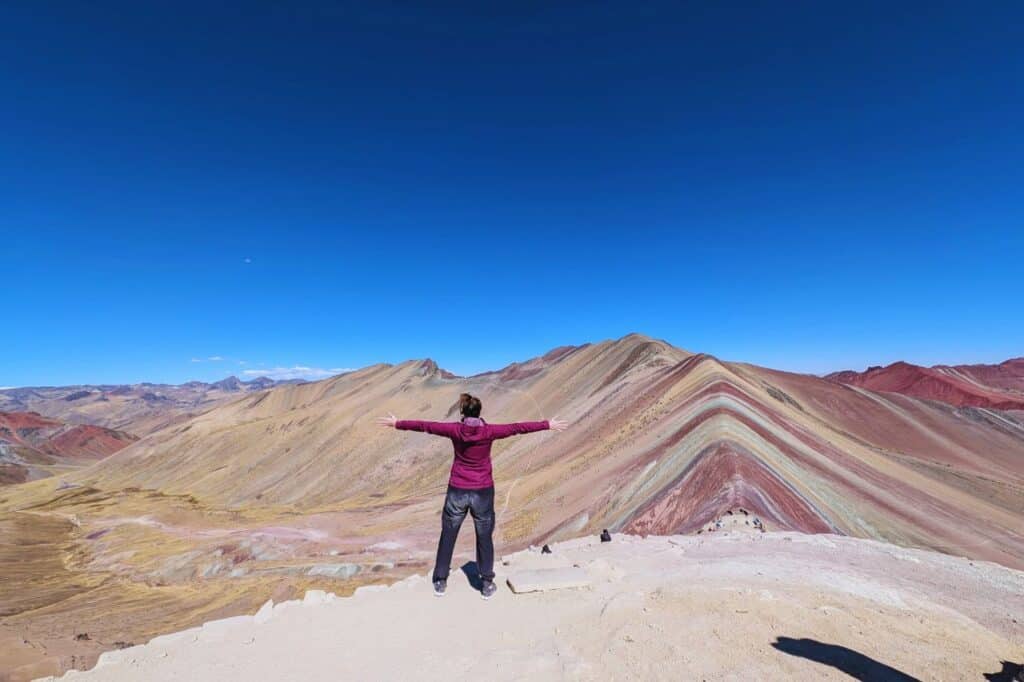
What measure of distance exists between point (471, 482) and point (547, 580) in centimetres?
172

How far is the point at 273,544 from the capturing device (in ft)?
101

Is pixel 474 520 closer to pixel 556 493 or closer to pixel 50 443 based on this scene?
pixel 556 493

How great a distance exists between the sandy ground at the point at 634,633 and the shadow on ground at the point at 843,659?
0.7 inches

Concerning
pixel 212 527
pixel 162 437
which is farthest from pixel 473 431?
pixel 162 437

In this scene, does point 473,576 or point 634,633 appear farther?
point 473,576

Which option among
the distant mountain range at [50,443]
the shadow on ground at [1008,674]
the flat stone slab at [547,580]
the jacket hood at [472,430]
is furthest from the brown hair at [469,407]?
the distant mountain range at [50,443]

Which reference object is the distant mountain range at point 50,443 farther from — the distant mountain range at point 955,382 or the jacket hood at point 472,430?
the distant mountain range at point 955,382

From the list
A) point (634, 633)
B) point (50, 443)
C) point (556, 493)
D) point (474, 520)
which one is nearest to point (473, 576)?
point (474, 520)

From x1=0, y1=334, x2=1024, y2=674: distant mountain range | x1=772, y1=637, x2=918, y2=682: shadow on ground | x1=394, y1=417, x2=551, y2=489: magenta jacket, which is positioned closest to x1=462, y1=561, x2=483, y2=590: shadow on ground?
x1=394, y1=417, x2=551, y2=489: magenta jacket

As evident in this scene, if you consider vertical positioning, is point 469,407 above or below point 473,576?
above

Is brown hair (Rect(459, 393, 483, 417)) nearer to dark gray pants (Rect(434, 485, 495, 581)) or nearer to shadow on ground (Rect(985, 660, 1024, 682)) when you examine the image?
dark gray pants (Rect(434, 485, 495, 581))

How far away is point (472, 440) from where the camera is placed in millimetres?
6062

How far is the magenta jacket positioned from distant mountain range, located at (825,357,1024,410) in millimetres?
89606

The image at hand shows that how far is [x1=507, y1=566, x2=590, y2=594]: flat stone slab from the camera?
622 centimetres
